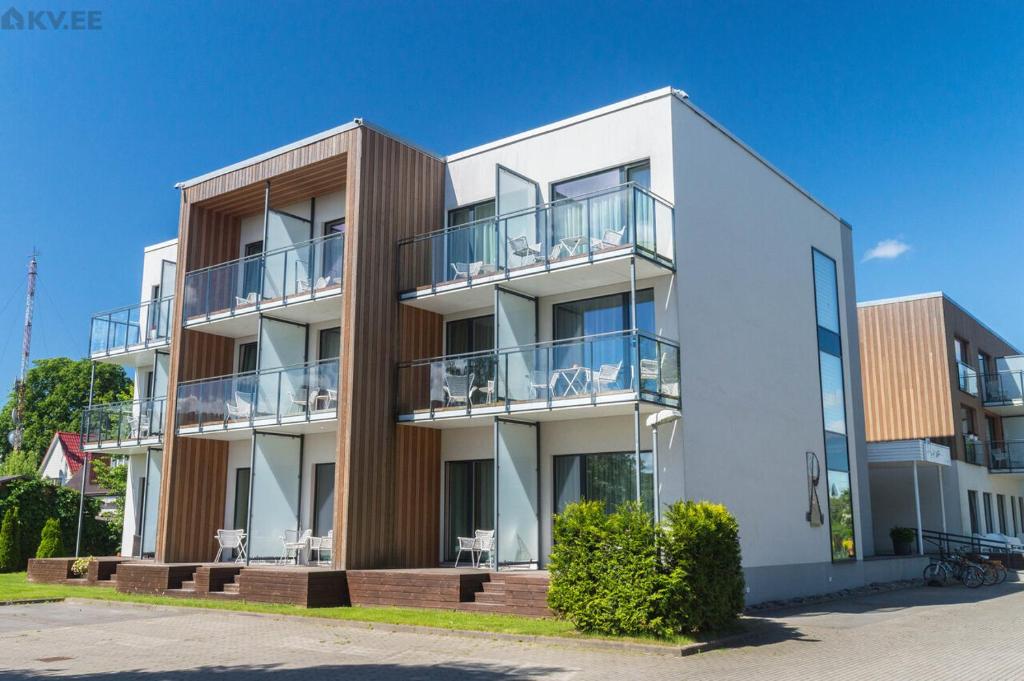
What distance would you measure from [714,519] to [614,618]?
2124 mm

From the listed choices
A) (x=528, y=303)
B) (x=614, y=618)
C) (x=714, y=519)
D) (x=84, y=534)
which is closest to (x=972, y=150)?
(x=528, y=303)

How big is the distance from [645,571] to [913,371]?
910 inches

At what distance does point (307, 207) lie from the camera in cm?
2178

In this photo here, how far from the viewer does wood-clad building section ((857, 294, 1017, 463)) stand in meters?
31.2

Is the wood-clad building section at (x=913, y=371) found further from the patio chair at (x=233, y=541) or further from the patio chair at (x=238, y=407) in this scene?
the patio chair at (x=233, y=541)

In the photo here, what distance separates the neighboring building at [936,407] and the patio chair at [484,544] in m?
15.5

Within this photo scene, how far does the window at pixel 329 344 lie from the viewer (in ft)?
68.8

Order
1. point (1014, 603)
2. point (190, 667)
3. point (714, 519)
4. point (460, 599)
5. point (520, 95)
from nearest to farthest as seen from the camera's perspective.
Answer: point (190, 667) < point (714, 519) < point (460, 599) < point (1014, 603) < point (520, 95)

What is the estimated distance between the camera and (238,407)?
20312mm

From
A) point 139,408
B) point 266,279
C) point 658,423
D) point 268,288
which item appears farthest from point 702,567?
point 139,408

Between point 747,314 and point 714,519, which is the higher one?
point 747,314

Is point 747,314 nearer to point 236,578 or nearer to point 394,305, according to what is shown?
point 394,305

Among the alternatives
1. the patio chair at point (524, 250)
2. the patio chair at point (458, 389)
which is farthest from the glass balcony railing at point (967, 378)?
the patio chair at point (458, 389)

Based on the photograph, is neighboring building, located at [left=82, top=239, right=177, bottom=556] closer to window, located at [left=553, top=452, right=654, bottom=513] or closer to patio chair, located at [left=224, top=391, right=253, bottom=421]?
patio chair, located at [left=224, top=391, right=253, bottom=421]
